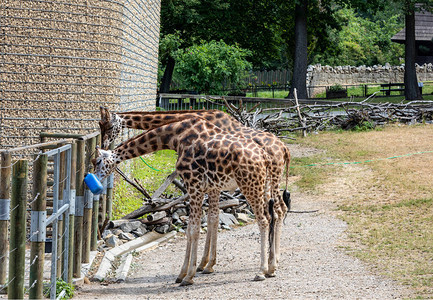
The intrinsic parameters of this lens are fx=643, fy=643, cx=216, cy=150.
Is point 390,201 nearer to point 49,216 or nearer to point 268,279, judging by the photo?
point 268,279

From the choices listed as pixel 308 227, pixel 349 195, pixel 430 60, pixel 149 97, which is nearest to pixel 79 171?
pixel 308 227

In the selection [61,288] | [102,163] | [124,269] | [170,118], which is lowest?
[124,269]

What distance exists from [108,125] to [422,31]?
38808mm

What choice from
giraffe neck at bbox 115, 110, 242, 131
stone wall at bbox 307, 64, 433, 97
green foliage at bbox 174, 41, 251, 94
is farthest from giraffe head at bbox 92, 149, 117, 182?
stone wall at bbox 307, 64, 433, 97

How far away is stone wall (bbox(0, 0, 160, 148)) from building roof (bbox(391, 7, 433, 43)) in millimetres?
33925

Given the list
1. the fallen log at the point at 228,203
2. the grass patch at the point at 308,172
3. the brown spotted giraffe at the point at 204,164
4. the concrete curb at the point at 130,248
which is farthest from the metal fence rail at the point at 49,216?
the grass patch at the point at 308,172

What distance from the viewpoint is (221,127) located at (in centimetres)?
847

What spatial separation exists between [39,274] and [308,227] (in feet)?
18.6

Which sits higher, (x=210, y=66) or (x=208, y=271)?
(x=210, y=66)

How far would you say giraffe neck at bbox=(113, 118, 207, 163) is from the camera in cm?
810

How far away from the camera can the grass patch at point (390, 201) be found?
27.6ft

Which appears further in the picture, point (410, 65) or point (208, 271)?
point (410, 65)

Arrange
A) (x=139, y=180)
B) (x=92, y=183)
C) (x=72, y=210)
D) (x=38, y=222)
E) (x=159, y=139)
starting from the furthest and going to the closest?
(x=139, y=180) → (x=159, y=139) → (x=92, y=183) → (x=72, y=210) → (x=38, y=222)

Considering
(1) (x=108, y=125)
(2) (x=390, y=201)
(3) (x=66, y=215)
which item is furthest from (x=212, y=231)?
(2) (x=390, y=201)
